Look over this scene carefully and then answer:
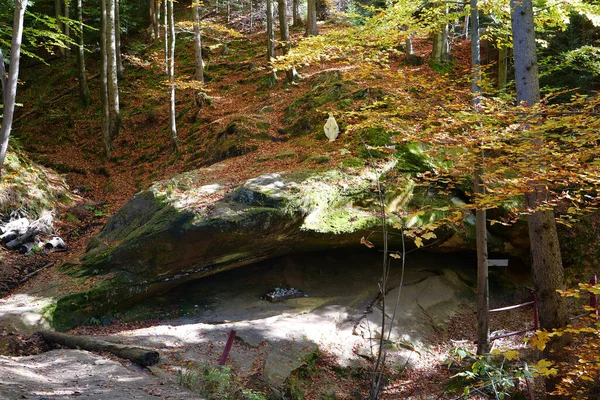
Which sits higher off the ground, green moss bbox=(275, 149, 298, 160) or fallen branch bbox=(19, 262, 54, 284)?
green moss bbox=(275, 149, 298, 160)

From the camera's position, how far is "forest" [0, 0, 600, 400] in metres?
6.06

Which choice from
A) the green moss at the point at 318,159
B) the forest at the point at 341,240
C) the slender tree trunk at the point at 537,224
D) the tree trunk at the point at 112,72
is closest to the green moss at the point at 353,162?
the forest at the point at 341,240

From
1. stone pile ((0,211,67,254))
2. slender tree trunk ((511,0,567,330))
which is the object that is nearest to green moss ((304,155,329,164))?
slender tree trunk ((511,0,567,330))

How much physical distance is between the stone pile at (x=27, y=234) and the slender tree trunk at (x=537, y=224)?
1133cm

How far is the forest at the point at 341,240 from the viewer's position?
6059mm

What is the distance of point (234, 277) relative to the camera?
11.2 meters

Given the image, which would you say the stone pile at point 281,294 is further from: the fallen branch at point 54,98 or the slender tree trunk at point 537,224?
the fallen branch at point 54,98

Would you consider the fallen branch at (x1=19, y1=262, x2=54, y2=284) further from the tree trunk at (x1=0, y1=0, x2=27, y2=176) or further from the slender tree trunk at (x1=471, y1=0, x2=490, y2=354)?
the slender tree trunk at (x1=471, y1=0, x2=490, y2=354)

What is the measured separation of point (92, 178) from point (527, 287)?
610 inches

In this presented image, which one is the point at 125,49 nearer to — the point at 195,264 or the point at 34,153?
the point at 34,153

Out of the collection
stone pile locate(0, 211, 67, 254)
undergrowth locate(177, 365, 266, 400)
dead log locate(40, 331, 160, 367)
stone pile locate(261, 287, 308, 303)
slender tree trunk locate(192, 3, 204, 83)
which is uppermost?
slender tree trunk locate(192, 3, 204, 83)

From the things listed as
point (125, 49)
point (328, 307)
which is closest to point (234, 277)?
→ point (328, 307)

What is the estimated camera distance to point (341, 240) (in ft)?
33.1

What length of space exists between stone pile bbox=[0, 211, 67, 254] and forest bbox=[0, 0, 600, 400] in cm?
5
